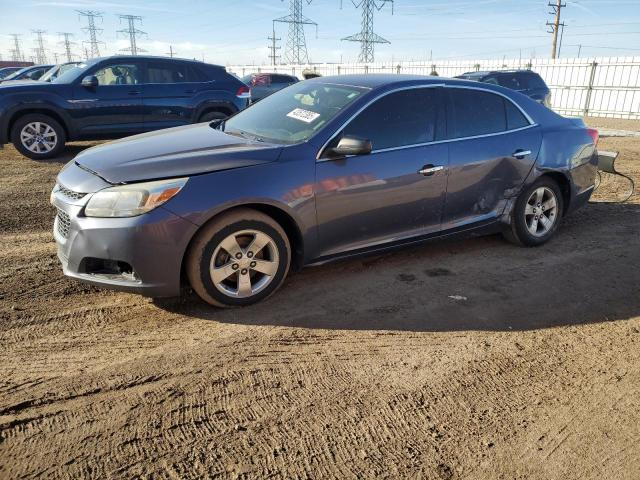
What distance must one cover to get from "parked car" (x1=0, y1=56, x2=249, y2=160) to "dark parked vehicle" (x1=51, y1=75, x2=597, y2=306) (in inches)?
212

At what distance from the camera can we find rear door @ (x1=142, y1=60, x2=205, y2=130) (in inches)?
377

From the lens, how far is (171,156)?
3.53 m

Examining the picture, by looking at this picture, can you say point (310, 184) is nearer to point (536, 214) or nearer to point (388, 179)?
point (388, 179)

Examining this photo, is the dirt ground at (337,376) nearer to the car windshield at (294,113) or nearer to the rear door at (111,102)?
the car windshield at (294,113)

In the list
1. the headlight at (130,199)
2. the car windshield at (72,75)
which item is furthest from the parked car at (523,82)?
the headlight at (130,199)

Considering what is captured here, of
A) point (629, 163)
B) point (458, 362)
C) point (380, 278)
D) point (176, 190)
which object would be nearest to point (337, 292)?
point (380, 278)

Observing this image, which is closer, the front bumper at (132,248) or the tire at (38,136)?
the front bumper at (132,248)

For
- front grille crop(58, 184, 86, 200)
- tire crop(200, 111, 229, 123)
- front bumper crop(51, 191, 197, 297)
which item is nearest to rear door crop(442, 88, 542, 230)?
front bumper crop(51, 191, 197, 297)

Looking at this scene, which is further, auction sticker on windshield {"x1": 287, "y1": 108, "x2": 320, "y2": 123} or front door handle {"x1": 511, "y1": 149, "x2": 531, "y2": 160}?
front door handle {"x1": 511, "y1": 149, "x2": 531, "y2": 160}

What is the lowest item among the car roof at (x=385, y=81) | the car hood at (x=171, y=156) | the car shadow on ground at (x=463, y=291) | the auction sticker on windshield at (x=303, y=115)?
the car shadow on ground at (x=463, y=291)

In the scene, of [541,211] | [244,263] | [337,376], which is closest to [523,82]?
[541,211]

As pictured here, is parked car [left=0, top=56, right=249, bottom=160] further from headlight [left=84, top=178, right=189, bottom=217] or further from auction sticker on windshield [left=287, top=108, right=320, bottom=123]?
headlight [left=84, top=178, right=189, bottom=217]

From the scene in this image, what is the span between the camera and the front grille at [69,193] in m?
3.37

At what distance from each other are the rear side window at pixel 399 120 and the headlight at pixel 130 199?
1428 mm
